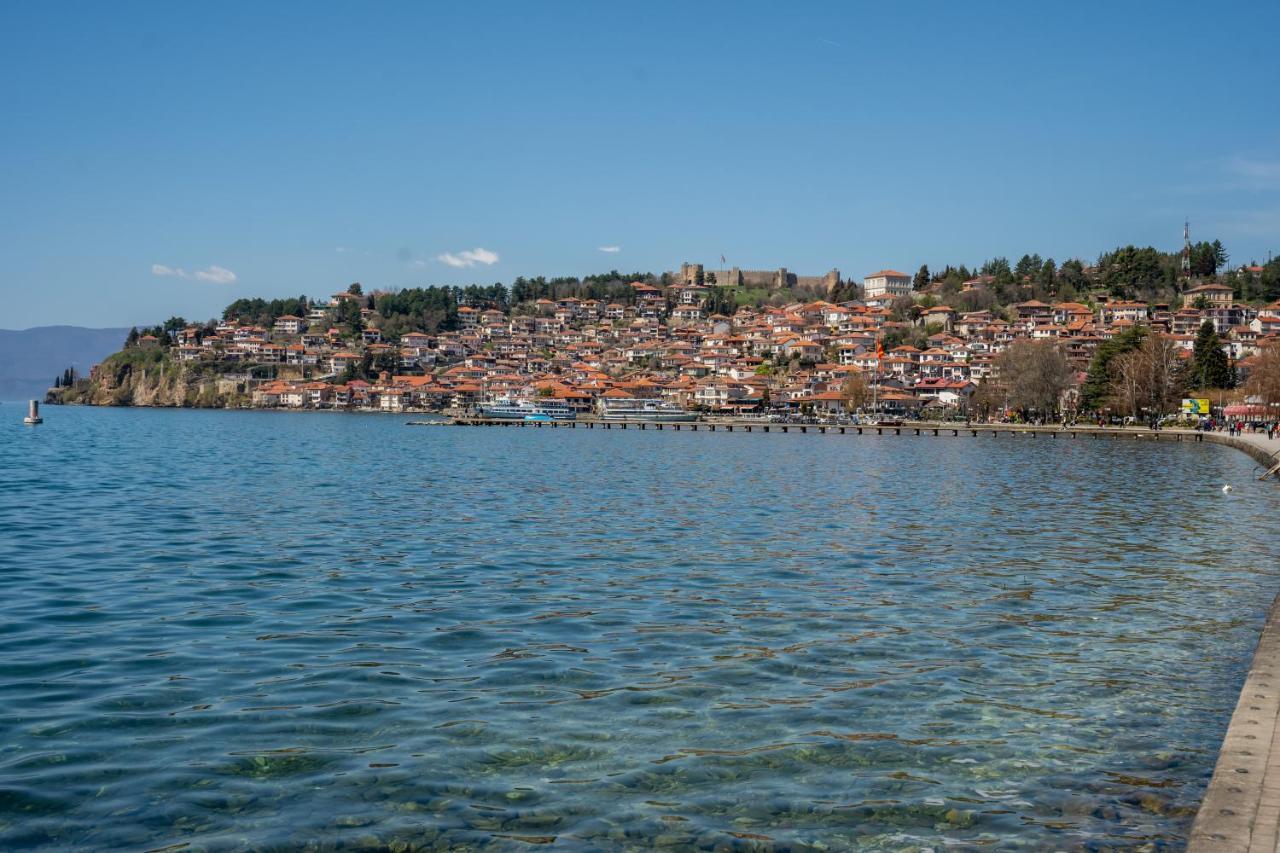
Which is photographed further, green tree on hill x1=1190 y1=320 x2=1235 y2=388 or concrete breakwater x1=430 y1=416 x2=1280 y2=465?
green tree on hill x1=1190 y1=320 x2=1235 y2=388

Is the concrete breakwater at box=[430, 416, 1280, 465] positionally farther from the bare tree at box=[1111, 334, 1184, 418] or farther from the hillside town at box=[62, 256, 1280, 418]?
the hillside town at box=[62, 256, 1280, 418]

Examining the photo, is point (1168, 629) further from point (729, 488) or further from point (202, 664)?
point (729, 488)

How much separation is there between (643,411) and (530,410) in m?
15.2

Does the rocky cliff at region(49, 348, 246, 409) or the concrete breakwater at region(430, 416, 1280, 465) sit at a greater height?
the rocky cliff at region(49, 348, 246, 409)

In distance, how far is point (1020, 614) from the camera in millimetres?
13297

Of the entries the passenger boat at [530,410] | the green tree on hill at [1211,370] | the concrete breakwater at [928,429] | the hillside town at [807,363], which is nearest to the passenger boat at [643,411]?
the hillside town at [807,363]

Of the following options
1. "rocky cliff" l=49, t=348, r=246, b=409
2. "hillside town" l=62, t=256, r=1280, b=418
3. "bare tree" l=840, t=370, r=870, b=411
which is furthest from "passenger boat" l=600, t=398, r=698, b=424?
"rocky cliff" l=49, t=348, r=246, b=409

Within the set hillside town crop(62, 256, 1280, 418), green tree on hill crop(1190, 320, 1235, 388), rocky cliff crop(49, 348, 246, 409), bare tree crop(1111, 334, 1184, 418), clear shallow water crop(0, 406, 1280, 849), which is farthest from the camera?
rocky cliff crop(49, 348, 246, 409)

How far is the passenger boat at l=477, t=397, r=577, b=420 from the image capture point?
130750mm

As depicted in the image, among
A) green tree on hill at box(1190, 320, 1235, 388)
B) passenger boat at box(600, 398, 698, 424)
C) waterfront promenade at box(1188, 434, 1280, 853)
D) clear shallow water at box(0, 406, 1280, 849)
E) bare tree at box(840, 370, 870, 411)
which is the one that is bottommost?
clear shallow water at box(0, 406, 1280, 849)

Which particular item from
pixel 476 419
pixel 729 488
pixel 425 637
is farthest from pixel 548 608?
pixel 476 419

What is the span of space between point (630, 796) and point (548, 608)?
632 cm

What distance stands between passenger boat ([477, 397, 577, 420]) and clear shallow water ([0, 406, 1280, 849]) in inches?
4208

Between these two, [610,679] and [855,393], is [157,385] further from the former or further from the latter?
[610,679]
